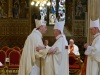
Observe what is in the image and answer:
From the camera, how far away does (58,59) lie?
655 centimetres

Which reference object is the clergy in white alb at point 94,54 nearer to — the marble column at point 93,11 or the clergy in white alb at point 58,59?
the clergy in white alb at point 58,59

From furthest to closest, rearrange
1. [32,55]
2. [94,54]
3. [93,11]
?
1. [93,11]
2. [32,55]
3. [94,54]

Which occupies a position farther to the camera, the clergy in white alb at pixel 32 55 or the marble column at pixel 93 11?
the marble column at pixel 93 11

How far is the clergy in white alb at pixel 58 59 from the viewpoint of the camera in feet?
21.4

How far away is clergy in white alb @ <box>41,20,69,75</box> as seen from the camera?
6.53 metres

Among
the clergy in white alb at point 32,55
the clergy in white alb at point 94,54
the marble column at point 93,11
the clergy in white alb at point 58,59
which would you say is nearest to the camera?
the clergy in white alb at point 94,54

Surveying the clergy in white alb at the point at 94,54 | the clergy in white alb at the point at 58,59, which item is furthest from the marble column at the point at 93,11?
the clergy in white alb at the point at 94,54

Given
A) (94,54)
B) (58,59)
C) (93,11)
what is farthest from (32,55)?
(93,11)

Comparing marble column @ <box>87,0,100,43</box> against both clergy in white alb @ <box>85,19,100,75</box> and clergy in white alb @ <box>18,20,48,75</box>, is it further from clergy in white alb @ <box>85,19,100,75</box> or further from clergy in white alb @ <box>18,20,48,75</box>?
clergy in white alb @ <box>85,19,100,75</box>

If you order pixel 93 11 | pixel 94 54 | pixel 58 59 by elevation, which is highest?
pixel 93 11

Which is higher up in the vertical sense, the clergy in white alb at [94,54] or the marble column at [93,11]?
the marble column at [93,11]

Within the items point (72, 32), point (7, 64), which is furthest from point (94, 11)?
point (72, 32)

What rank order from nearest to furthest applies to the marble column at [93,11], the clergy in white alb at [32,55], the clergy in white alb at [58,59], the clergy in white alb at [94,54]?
the clergy in white alb at [94,54], the clergy in white alb at [58,59], the clergy in white alb at [32,55], the marble column at [93,11]

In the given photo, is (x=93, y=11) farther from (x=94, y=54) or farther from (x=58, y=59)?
(x=94, y=54)
